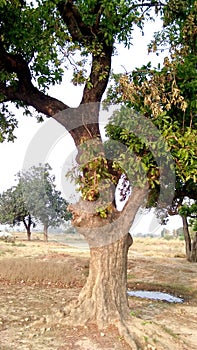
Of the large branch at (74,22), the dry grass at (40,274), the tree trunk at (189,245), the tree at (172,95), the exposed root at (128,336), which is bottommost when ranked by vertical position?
the exposed root at (128,336)

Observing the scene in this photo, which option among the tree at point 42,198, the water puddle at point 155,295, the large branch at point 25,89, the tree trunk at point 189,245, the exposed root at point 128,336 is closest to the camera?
the exposed root at point 128,336

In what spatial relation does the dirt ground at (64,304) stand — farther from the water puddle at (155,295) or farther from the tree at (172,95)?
Answer: the tree at (172,95)

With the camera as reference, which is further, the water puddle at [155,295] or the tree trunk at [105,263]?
the water puddle at [155,295]

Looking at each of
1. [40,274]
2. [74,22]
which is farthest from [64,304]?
[74,22]

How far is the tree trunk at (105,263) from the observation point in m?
9.66

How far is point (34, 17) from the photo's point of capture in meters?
10.2

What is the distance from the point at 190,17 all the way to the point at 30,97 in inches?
205

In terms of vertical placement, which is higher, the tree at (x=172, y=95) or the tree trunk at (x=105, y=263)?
the tree at (x=172, y=95)

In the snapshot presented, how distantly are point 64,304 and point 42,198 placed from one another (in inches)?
1666

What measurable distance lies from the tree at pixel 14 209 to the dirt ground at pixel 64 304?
35.0m

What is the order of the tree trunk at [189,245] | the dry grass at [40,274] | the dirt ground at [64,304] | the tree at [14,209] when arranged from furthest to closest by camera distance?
the tree at [14,209] < the tree trunk at [189,245] < the dry grass at [40,274] < the dirt ground at [64,304]

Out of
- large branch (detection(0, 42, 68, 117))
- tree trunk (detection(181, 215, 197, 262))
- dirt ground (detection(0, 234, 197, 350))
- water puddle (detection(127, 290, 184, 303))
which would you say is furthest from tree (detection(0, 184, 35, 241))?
large branch (detection(0, 42, 68, 117))

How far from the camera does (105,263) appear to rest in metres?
9.86

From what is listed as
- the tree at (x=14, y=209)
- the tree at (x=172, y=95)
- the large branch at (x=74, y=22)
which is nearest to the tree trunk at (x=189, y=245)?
the tree at (x=172, y=95)
